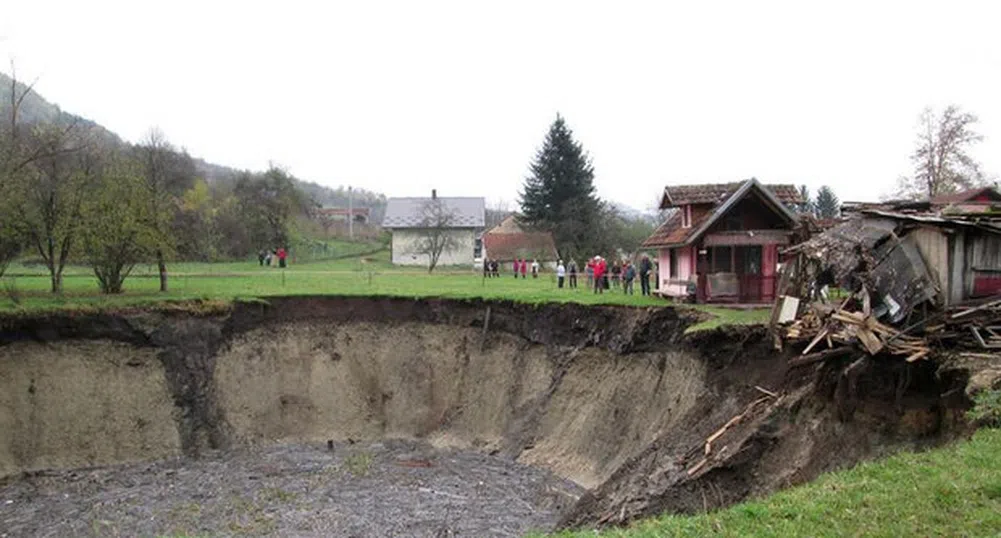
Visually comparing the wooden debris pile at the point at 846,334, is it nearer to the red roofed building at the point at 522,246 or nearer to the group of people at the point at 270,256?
the red roofed building at the point at 522,246

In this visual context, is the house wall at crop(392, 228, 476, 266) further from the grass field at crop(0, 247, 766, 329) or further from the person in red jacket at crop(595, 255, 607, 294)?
the person in red jacket at crop(595, 255, 607, 294)

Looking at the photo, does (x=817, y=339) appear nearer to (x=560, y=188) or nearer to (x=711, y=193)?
(x=711, y=193)

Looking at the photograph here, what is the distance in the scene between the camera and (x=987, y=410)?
9.84m

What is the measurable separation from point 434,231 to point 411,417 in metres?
33.6

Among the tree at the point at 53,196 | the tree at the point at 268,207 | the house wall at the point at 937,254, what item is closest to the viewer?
the house wall at the point at 937,254

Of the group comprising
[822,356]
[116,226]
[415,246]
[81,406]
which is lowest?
[81,406]

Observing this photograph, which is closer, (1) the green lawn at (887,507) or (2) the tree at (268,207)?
(1) the green lawn at (887,507)

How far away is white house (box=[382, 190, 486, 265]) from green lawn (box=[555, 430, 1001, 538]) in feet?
176

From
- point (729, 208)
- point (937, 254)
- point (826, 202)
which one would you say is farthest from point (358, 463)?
point (826, 202)

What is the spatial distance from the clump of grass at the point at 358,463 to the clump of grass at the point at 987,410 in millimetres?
16128

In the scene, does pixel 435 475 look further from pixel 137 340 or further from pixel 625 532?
pixel 625 532

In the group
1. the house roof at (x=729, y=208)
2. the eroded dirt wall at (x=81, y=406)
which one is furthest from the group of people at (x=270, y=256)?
the house roof at (x=729, y=208)

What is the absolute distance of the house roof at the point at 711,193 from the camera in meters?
25.8

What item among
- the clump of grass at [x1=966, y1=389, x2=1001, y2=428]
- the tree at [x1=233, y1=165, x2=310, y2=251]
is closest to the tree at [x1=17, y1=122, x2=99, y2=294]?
the clump of grass at [x1=966, y1=389, x2=1001, y2=428]
